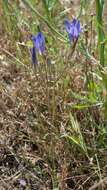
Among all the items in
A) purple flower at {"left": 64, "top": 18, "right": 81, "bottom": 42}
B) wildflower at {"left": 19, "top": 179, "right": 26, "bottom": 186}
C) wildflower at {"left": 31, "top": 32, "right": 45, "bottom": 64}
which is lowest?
wildflower at {"left": 19, "top": 179, "right": 26, "bottom": 186}

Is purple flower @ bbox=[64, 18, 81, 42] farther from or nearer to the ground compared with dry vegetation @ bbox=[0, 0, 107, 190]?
farther from the ground

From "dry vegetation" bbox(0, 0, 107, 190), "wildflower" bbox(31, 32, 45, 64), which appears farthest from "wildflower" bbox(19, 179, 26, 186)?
"wildflower" bbox(31, 32, 45, 64)

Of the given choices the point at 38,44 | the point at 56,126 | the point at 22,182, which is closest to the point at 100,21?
the point at 38,44

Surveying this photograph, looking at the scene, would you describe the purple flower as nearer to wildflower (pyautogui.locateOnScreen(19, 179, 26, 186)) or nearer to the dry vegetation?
the dry vegetation

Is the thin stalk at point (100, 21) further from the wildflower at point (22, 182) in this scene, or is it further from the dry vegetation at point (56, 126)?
the wildflower at point (22, 182)

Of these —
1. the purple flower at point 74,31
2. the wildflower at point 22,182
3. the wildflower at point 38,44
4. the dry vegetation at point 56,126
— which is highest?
the purple flower at point 74,31

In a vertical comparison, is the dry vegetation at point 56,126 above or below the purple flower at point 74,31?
below

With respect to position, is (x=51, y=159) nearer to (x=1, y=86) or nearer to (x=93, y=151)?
(x=93, y=151)

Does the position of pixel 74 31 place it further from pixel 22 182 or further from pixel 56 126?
pixel 22 182

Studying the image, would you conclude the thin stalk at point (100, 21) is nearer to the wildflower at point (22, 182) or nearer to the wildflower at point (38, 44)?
the wildflower at point (38, 44)

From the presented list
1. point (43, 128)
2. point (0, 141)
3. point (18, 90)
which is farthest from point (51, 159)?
point (18, 90)

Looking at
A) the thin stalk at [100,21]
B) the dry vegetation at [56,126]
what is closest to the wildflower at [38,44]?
the dry vegetation at [56,126]
